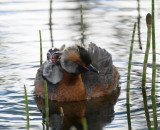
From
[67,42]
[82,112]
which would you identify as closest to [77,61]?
[82,112]

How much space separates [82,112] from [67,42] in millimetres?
4630

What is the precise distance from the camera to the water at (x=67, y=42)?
9023 millimetres

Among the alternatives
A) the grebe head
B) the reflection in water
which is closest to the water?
the reflection in water

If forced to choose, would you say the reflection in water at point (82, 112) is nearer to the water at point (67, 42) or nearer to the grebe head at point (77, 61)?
the water at point (67, 42)

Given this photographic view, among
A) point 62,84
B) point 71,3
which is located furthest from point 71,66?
point 71,3

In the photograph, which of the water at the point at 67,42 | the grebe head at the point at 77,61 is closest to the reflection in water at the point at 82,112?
the water at the point at 67,42

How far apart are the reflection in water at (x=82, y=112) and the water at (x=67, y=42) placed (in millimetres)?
18

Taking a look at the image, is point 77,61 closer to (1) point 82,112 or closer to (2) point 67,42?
(1) point 82,112

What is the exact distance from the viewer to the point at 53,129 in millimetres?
8312

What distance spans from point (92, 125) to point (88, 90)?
1.93 meters

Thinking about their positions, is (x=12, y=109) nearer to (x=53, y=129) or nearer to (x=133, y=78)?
(x=53, y=129)

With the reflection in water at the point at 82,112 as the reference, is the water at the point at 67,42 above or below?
above

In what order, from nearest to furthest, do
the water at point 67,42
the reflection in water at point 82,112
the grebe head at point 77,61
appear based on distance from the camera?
the reflection in water at point 82,112 < the water at point 67,42 < the grebe head at point 77,61

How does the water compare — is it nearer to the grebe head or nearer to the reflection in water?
the reflection in water
